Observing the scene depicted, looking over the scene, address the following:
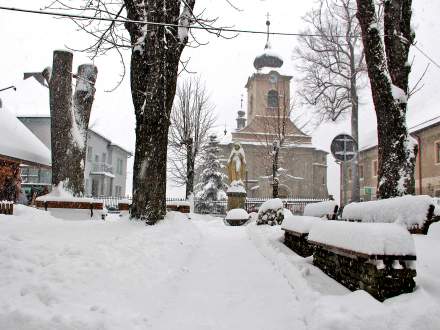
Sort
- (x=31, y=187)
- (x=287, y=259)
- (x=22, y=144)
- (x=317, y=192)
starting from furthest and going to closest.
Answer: (x=317, y=192) → (x=31, y=187) → (x=22, y=144) → (x=287, y=259)

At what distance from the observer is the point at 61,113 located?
12523 mm

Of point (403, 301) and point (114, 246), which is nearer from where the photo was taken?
point (403, 301)

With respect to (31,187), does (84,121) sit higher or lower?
higher

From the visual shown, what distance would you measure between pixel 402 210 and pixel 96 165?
34602 millimetres

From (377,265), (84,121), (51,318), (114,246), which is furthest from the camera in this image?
(84,121)

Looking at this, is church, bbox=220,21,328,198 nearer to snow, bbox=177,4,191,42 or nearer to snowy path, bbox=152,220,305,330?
snow, bbox=177,4,191,42

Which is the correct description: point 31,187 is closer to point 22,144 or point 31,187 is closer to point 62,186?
point 22,144

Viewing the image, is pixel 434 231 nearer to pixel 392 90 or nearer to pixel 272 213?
pixel 392 90

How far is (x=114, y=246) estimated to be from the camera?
17.1 feet

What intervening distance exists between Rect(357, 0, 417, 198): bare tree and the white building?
83.5 ft

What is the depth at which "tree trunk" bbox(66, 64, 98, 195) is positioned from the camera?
12438 millimetres

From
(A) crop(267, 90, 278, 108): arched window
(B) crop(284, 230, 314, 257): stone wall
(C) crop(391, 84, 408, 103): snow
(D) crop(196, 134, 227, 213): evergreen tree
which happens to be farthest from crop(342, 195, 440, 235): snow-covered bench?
(A) crop(267, 90, 278, 108): arched window

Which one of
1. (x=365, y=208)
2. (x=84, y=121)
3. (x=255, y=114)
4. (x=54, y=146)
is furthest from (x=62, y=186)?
(x=255, y=114)

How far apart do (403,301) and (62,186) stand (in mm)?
10888
